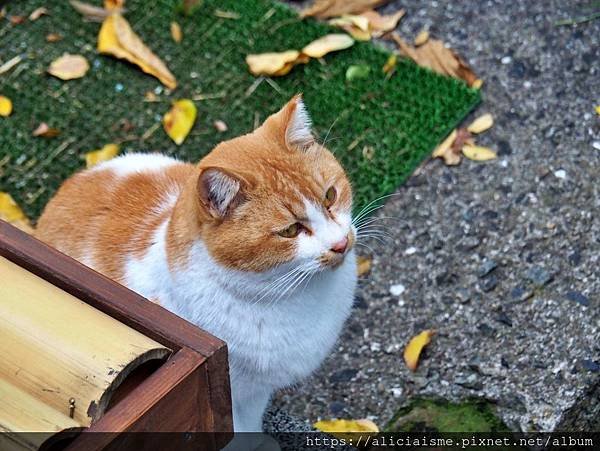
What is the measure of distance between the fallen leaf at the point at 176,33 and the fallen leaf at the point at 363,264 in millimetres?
1319

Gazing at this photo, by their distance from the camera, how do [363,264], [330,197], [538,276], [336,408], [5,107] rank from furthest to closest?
1. [5,107]
2. [363,264]
3. [538,276]
4. [336,408]
5. [330,197]

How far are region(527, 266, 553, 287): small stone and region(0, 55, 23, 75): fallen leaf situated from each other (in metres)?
2.21

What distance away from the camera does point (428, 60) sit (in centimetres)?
356

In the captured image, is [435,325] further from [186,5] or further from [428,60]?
[186,5]

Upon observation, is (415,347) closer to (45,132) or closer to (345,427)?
(345,427)

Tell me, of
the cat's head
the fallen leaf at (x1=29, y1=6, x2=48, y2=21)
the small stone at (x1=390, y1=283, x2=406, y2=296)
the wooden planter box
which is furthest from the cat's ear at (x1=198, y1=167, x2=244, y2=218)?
the fallen leaf at (x1=29, y1=6, x2=48, y2=21)

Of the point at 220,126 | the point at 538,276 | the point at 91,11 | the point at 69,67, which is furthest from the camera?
the point at 91,11

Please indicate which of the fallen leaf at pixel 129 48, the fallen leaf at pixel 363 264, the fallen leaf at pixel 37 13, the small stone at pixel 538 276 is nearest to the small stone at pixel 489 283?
the small stone at pixel 538 276

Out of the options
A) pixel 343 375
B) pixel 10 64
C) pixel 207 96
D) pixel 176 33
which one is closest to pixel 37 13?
pixel 10 64

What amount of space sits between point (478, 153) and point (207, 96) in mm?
1080

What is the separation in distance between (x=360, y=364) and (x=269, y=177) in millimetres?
930

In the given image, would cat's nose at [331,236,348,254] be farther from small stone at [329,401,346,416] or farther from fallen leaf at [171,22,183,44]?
fallen leaf at [171,22,183,44]

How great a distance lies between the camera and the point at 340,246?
2.06m

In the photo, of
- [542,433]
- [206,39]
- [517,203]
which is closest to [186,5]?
[206,39]
